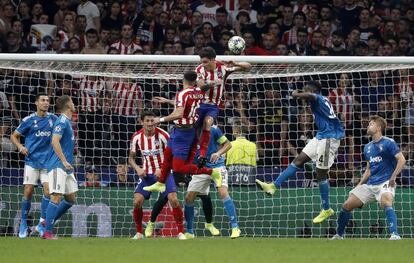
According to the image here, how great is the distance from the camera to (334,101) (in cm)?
1953

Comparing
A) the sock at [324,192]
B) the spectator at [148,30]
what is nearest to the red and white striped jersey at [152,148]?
the sock at [324,192]

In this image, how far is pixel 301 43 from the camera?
22.3 metres

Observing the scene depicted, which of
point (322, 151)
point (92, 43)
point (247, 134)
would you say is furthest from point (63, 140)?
point (92, 43)

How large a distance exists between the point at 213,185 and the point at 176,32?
449 cm

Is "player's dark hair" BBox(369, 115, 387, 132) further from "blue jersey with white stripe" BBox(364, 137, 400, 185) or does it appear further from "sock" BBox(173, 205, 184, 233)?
"sock" BBox(173, 205, 184, 233)

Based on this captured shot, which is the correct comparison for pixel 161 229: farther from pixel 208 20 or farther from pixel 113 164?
pixel 208 20

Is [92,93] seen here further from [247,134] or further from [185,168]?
[185,168]

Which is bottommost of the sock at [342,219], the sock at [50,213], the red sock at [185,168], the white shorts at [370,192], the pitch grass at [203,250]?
the pitch grass at [203,250]

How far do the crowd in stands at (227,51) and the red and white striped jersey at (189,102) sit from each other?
3061 mm

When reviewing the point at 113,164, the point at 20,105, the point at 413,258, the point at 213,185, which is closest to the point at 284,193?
the point at 213,185

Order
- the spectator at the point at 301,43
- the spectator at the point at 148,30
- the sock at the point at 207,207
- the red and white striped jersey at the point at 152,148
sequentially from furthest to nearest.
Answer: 1. the spectator at the point at 148,30
2. the spectator at the point at 301,43
3. the sock at the point at 207,207
4. the red and white striped jersey at the point at 152,148

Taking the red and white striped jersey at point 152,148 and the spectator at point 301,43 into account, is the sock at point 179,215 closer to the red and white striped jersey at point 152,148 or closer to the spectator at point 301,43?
the red and white striped jersey at point 152,148

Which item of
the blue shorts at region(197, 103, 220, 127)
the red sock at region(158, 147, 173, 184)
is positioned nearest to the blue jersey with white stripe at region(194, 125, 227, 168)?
the blue shorts at region(197, 103, 220, 127)

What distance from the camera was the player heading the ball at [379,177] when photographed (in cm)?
1672
